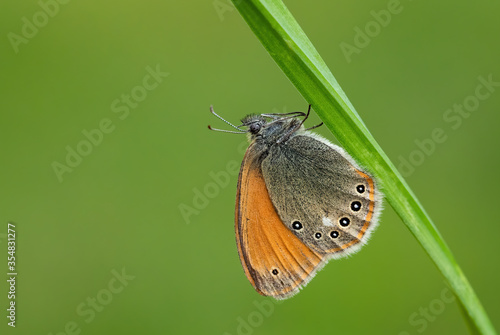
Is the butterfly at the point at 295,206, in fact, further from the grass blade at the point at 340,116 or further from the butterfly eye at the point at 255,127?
the grass blade at the point at 340,116

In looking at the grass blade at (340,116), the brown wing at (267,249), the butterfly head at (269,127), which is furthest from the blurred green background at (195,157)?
the grass blade at (340,116)

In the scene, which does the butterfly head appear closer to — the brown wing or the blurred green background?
the brown wing

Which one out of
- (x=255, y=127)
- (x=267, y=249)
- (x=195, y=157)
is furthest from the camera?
(x=195, y=157)

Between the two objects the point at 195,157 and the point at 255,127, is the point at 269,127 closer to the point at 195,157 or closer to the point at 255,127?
the point at 255,127

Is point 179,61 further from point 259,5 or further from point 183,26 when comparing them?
point 259,5

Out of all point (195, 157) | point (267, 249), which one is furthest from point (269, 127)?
point (195, 157)

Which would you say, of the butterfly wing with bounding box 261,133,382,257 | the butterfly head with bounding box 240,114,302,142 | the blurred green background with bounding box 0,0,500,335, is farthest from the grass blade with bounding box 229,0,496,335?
the blurred green background with bounding box 0,0,500,335
